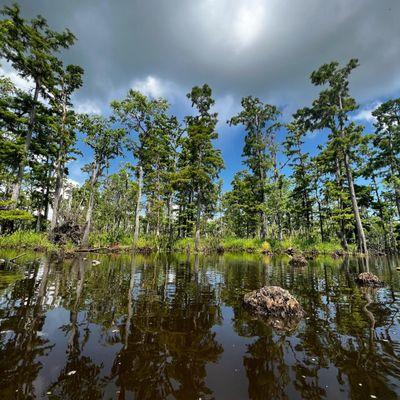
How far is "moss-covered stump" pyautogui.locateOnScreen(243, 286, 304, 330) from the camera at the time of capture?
536 cm

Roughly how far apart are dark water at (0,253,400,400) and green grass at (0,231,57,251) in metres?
14.4

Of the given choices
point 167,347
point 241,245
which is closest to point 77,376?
point 167,347

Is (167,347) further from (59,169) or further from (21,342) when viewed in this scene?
(59,169)

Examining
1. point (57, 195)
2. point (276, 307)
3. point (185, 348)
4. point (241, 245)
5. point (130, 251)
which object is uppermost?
point (57, 195)

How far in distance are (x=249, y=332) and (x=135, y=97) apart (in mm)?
28671

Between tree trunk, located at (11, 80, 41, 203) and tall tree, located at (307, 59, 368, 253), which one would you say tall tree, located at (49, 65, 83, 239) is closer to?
tree trunk, located at (11, 80, 41, 203)

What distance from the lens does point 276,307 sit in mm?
5723

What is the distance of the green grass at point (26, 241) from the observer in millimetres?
19359

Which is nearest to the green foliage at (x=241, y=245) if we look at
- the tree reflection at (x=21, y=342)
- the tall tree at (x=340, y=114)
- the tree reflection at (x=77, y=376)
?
the tall tree at (x=340, y=114)

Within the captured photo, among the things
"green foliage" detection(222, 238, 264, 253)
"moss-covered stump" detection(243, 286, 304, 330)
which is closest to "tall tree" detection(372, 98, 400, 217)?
"green foliage" detection(222, 238, 264, 253)

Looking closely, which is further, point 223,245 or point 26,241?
point 223,245

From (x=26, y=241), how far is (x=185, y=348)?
21.6 metres

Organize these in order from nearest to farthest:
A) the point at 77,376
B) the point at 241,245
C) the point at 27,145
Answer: the point at 77,376 → the point at 27,145 → the point at 241,245

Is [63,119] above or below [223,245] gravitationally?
above
